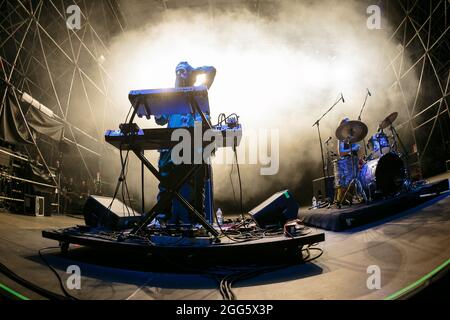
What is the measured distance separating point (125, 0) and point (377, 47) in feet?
28.6

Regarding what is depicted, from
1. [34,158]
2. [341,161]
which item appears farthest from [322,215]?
[34,158]

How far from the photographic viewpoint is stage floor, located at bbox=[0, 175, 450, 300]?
56.3 inches

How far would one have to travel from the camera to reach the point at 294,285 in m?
1.58

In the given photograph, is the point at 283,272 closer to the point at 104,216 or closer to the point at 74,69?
the point at 104,216

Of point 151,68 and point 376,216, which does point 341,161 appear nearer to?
point 376,216

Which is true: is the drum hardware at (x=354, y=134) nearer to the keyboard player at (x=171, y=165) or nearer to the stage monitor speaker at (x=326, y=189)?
the stage monitor speaker at (x=326, y=189)

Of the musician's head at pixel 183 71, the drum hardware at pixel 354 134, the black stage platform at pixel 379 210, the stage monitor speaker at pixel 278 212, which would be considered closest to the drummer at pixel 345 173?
the drum hardware at pixel 354 134

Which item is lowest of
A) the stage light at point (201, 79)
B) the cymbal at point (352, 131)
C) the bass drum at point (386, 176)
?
the bass drum at point (386, 176)

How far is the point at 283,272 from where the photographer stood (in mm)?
1840

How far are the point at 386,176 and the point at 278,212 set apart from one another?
241 centimetres

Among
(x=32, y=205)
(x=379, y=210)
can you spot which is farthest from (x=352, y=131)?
(x=32, y=205)

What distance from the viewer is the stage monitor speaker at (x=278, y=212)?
271cm

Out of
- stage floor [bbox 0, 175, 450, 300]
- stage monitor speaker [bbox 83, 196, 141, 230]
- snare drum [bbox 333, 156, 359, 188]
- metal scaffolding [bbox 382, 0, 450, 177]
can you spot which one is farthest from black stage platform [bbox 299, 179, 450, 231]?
metal scaffolding [bbox 382, 0, 450, 177]

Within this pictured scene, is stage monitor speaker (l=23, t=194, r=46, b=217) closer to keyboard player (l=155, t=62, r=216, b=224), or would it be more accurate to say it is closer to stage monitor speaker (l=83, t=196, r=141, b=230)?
stage monitor speaker (l=83, t=196, r=141, b=230)
